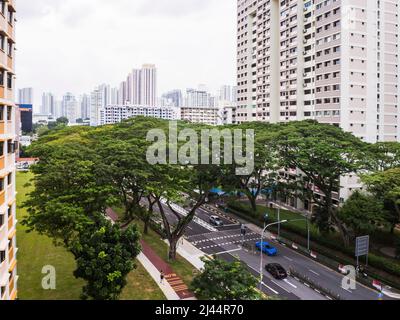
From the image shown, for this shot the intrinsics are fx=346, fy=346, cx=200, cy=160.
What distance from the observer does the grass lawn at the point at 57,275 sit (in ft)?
67.7

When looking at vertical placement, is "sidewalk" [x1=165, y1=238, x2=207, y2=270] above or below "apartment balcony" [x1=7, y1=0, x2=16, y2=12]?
below

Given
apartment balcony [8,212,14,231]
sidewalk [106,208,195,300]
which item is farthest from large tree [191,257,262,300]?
apartment balcony [8,212,14,231]

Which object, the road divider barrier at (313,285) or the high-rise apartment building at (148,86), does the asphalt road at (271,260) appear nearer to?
the road divider barrier at (313,285)

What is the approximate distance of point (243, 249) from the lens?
103 feet

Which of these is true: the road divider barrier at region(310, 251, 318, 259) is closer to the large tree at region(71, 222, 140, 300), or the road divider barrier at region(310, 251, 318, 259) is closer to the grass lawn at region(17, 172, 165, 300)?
the grass lawn at region(17, 172, 165, 300)

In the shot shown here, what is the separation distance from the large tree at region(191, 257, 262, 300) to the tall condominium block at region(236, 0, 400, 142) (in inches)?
1256

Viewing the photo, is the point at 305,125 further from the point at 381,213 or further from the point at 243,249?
the point at 243,249

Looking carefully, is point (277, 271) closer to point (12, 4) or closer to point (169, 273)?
point (169, 273)

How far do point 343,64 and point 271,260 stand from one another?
26.0 m

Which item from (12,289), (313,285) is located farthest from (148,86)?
(12,289)

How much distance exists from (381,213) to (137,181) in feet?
64.0

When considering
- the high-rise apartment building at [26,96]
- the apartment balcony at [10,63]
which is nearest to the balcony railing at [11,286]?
the apartment balcony at [10,63]

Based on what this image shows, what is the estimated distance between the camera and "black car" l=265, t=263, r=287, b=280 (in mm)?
25266
